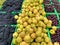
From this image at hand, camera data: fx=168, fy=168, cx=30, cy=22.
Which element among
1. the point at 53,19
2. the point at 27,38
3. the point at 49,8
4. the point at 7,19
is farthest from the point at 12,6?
the point at 27,38

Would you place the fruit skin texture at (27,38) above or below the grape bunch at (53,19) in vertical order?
above

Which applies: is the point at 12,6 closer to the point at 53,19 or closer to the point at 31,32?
the point at 53,19

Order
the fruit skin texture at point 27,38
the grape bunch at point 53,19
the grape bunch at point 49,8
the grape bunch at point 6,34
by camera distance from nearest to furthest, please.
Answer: the fruit skin texture at point 27,38 → the grape bunch at point 6,34 → the grape bunch at point 53,19 → the grape bunch at point 49,8

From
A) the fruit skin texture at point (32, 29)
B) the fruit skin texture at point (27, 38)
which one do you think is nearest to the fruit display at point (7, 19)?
the fruit skin texture at point (32, 29)

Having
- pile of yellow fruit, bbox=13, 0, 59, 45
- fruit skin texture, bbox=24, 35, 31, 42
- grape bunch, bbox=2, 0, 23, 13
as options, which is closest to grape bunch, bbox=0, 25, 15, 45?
pile of yellow fruit, bbox=13, 0, 59, 45

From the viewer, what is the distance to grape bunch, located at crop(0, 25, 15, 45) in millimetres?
2035

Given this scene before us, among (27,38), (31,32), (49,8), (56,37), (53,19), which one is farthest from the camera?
(49,8)

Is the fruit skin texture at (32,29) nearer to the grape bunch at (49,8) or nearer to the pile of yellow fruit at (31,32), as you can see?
the pile of yellow fruit at (31,32)

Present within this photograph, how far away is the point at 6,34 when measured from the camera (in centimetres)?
216

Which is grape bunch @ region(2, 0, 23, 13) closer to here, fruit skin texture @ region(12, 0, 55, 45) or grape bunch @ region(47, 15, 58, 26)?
fruit skin texture @ region(12, 0, 55, 45)

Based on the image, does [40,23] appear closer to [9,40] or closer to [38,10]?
[9,40]

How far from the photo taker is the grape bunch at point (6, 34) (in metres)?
2.04

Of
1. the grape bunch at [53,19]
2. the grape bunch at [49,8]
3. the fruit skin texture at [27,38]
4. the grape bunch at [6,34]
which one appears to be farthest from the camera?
the grape bunch at [49,8]

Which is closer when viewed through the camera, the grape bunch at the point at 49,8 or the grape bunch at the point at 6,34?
the grape bunch at the point at 6,34
